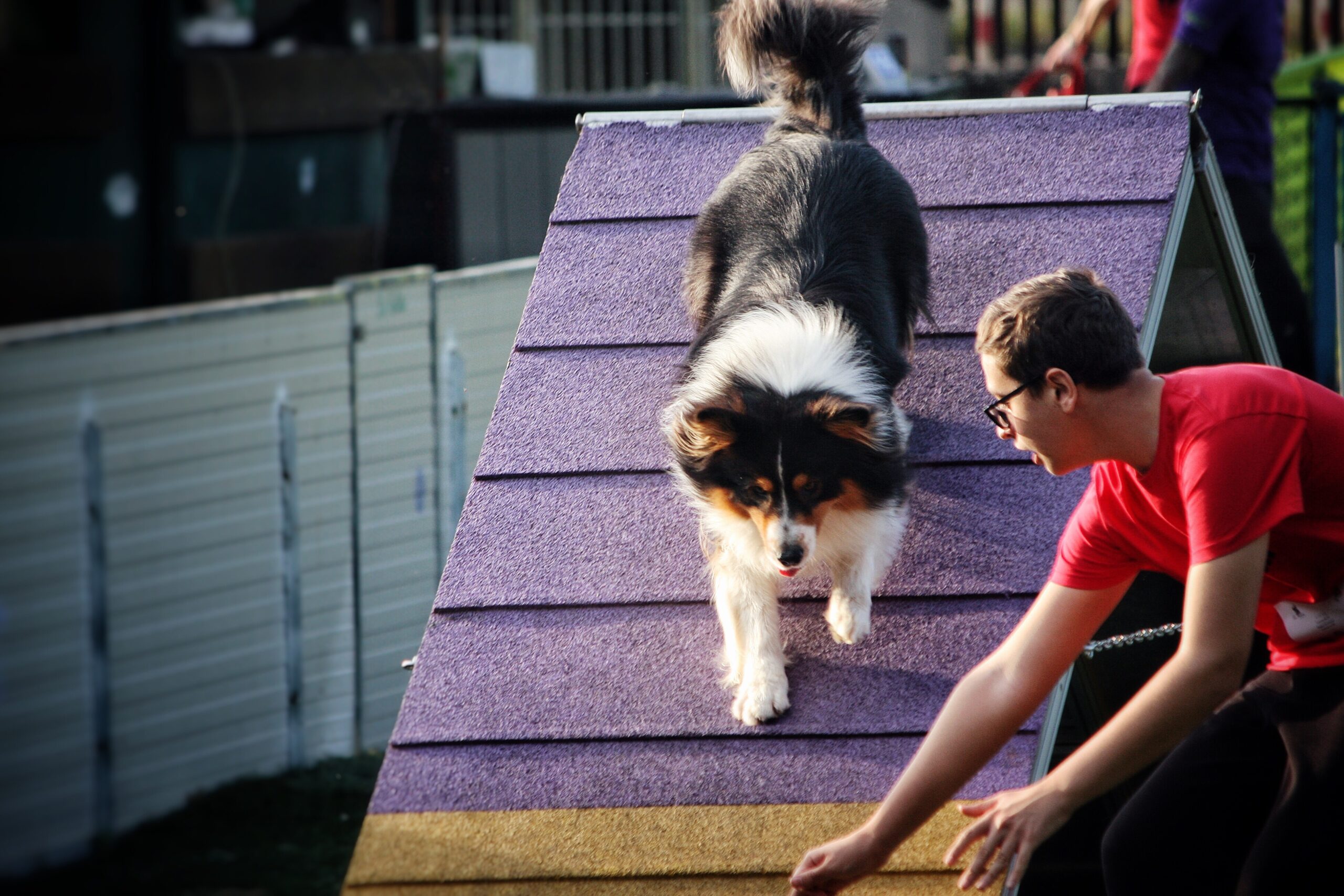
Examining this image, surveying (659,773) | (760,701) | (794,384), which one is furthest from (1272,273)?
(659,773)

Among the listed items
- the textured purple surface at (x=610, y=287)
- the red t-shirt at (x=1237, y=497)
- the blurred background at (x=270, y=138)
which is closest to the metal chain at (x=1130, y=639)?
the red t-shirt at (x=1237, y=497)

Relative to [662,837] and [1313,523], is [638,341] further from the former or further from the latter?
[1313,523]

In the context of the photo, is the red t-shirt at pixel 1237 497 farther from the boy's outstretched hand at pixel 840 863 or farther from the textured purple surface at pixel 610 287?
the textured purple surface at pixel 610 287

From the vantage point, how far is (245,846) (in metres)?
4.24

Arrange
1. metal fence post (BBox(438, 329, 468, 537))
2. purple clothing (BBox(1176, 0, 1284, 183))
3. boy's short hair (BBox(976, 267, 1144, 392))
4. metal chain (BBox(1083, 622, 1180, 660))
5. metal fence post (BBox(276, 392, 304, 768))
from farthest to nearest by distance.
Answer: metal fence post (BBox(438, 329, 468, 537))
metal fence post (BBox(276, 392, 304, 768))
purple clothing (BBox(1176, 0, 1284, 183))
metal chain (BBox(1083, 622, 1180, 660))
boy's short hair (BBox(976, 267, 1144, 392))

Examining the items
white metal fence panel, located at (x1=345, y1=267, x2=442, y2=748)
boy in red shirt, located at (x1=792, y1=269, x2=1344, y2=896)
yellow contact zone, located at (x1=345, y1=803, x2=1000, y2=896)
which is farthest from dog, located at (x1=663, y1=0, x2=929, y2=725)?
white metal fence panel, located at (x1=345, y1=267, x2=442, y2=748)

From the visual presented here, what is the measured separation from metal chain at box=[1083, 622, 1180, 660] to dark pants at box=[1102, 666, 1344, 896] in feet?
2.43

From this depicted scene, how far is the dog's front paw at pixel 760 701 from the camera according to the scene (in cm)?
244

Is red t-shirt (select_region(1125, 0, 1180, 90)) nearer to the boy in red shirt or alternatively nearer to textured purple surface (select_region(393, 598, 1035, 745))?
textured purple surface (select_region(393, 598, 1035, 745))

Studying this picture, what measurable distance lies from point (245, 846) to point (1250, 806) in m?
3.33

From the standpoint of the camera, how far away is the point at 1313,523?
1796 millimetres

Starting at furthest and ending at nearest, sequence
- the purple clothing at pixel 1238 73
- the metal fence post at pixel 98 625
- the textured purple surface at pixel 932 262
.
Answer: the purple clothing at pixel 1238 73
the metal fence post at pixel 98 625
the textured purple surface at pixel 932 262

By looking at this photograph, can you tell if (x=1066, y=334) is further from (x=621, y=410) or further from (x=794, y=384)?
(x=621, y=410)

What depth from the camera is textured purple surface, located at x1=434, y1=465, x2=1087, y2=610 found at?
270 cm
